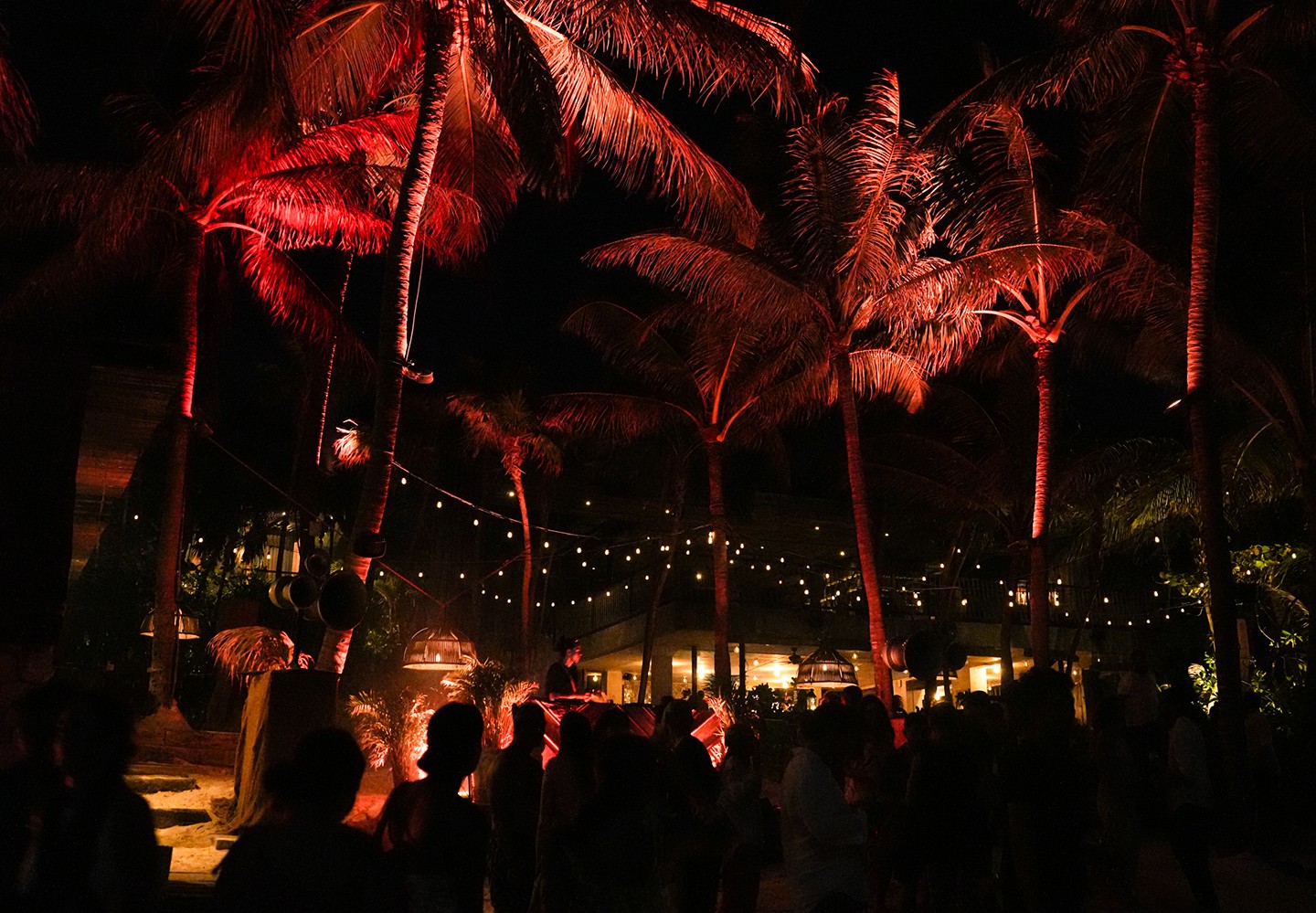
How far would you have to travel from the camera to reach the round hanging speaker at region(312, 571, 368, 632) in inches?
386

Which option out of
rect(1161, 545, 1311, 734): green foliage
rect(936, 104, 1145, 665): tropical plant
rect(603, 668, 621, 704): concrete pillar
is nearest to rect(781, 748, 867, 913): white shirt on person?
rect(936, 104, 1145, 665): tropical plant

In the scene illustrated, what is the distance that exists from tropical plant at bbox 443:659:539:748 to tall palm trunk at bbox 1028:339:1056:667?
25.4 ft

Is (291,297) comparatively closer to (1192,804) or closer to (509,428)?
(509,428)

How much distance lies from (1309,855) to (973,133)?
9.90 m

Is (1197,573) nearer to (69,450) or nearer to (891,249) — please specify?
Answer: (891,249)

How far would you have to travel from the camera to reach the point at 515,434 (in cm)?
2655

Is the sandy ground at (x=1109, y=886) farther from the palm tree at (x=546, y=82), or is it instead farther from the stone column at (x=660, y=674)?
the stone column at (x=660, y=674)

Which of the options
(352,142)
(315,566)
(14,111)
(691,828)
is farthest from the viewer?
(352,142)

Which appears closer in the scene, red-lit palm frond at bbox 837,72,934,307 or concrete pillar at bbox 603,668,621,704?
red-lit palm frond at bbox 837,72,934,307

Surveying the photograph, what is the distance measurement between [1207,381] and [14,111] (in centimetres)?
1269

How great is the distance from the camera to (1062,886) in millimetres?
5316

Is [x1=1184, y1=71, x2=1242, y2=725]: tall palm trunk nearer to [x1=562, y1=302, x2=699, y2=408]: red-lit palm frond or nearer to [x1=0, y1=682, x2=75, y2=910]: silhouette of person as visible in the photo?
[x1=562, y1=302, x2=699, y2=408]: red-lit palm frond

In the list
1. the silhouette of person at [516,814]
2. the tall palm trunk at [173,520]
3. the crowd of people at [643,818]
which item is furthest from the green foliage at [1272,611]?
the tall palm trunk at [173,520]

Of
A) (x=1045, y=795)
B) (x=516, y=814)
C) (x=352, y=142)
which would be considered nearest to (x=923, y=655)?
(x=1045, y=795)
